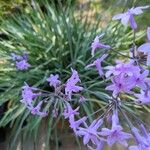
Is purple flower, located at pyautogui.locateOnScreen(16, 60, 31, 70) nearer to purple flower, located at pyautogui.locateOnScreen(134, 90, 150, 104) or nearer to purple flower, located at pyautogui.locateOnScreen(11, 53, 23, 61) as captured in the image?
purple flower, located at pyautogui.locateOnScreen(11, 53, 23, 61)

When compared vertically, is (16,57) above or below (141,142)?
above

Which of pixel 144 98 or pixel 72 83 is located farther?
pixel 72 83

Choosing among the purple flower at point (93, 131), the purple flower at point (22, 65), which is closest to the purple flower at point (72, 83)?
the purple flower at point (93, 131)

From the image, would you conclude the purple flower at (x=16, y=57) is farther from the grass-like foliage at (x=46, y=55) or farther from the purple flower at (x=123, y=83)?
the purple flower at (x=123, y=83)

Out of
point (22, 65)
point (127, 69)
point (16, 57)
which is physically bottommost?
point (127, 69)

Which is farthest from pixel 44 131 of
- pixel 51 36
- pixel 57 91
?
pixel 57 91

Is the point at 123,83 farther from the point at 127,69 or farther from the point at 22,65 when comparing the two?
the point at 22,65

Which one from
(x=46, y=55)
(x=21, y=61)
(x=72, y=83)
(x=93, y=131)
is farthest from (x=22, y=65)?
(x=93, y=131)

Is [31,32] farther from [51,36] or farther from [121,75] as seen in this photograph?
[121,75]
